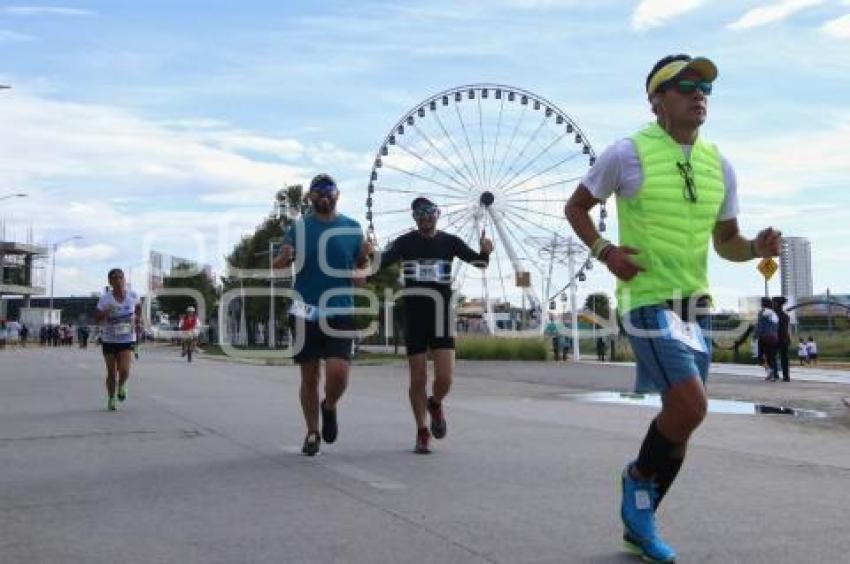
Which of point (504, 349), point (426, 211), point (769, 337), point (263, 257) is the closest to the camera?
point (426, 211)

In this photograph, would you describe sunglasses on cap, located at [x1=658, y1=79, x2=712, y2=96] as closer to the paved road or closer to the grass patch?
the paved road

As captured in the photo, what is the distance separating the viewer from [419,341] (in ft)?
25.4

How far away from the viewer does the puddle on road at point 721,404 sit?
40.3 ft

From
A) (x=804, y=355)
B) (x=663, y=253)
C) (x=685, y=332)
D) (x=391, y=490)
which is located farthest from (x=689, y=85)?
(x=804, y=355)

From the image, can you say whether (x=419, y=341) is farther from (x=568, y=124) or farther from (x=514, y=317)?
(x=514, y=317)

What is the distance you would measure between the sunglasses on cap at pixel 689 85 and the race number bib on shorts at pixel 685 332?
3.21ft

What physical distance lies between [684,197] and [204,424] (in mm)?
6617

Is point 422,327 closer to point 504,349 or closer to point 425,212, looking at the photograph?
point 425,212

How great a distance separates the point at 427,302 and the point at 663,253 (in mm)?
3632

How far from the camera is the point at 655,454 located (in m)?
4.32

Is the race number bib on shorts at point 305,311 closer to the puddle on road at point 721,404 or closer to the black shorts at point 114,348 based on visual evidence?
the puddle on road at point 721,404

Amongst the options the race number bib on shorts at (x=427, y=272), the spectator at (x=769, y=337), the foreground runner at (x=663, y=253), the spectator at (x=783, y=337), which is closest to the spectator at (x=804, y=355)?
the spectator at (x=783, y=337)

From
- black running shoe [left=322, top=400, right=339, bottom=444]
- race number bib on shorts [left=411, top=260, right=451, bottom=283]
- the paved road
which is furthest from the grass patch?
black running shoe [left=322, top=400, right=339, bottom=444]

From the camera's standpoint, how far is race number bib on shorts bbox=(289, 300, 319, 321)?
7398mm
